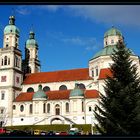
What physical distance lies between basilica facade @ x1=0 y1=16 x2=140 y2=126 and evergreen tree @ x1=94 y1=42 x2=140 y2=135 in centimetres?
3323

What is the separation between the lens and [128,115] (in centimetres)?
1491

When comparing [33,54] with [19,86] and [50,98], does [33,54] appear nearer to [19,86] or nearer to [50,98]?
[19,86]

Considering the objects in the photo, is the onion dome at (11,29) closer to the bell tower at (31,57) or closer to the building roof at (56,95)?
the bell tower at (31,57)

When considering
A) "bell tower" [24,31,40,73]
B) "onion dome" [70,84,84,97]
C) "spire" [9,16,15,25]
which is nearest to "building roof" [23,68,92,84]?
"onion dome" [70,84,84,97]

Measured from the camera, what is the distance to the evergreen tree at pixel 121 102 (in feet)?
48.0

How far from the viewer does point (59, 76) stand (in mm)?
63406

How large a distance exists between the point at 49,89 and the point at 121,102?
155ft

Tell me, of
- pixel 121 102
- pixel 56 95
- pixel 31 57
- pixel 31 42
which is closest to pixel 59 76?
pixel 56 95

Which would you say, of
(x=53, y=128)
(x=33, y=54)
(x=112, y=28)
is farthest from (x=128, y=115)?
(x=33, y=54)

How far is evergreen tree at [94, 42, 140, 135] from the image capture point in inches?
576

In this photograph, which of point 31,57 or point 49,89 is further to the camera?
point 31,57

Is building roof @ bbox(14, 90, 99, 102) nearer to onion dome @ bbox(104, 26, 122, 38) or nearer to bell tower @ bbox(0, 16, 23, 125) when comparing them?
bell tower @ bbox(0, 16, 23, 125)

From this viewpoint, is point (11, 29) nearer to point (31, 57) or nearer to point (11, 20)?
point (11, 20)

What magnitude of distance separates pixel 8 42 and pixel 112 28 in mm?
21023
